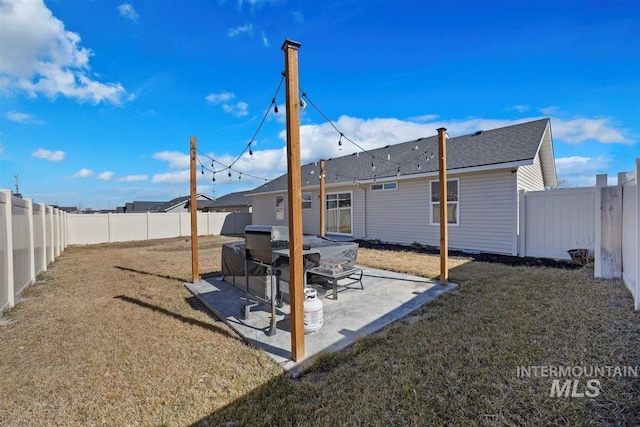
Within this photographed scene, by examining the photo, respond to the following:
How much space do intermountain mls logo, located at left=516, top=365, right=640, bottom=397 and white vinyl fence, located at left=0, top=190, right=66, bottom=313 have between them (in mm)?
7038

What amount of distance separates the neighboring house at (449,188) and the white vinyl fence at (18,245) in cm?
1006

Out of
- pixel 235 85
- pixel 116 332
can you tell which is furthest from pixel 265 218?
pixel 116 332

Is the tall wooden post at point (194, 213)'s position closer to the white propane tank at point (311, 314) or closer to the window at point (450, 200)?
the white propane tank at point (311, 314)

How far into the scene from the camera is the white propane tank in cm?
345

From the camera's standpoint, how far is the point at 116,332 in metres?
3.75

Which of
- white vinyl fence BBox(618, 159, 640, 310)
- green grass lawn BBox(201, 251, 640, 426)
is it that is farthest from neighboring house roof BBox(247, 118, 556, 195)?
green grass lawn BBox(201, 251, 640, 426)

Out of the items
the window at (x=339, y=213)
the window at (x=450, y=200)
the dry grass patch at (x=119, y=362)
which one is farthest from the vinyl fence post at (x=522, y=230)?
the dry grass patch at (x=119, y=362)

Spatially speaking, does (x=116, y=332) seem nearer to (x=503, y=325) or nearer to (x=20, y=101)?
(x=503, y=325)

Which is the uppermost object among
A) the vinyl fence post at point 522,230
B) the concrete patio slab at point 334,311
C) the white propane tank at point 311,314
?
the vinyl fence post at point 522,230

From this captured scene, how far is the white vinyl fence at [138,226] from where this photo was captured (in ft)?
52.1

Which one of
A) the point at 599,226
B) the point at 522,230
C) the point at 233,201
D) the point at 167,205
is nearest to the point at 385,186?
the point at 522,230

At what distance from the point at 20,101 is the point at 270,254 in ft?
38.4

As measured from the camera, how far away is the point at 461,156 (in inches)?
388

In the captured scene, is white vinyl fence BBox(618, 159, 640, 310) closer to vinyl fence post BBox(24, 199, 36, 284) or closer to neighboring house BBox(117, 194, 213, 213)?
vinyl fence post BBox(24, 199, 36, 284)
